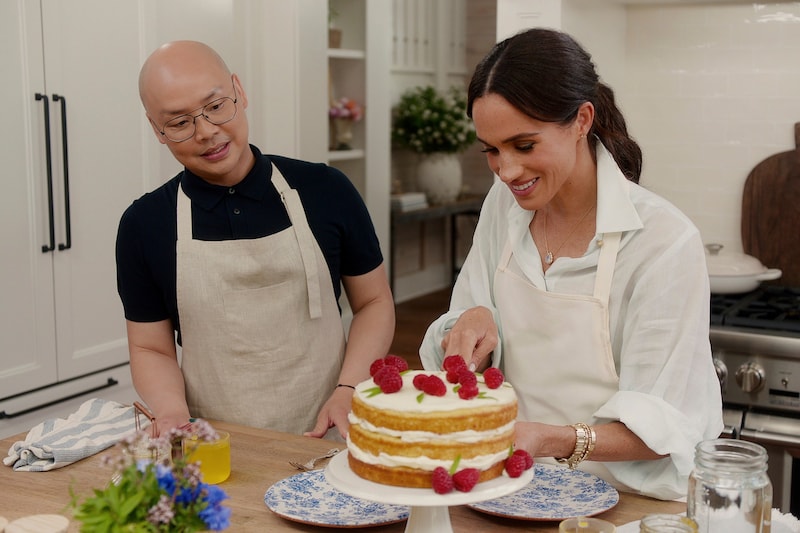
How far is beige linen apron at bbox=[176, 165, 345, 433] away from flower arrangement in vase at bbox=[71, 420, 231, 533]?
1.06 meters

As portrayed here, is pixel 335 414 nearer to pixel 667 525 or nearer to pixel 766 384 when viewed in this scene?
pixel 667 525

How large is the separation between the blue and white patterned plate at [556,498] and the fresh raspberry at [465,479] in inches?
11.0

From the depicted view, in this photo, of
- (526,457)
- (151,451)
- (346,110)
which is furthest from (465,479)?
(346,110)

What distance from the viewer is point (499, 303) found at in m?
1.88

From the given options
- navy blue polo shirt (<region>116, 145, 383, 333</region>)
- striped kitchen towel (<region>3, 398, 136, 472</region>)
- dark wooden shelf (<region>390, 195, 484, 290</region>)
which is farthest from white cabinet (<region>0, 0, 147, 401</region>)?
dark wooden shelf (<region>390, 195, 484, 290</region>)

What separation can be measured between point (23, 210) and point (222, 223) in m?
1.04

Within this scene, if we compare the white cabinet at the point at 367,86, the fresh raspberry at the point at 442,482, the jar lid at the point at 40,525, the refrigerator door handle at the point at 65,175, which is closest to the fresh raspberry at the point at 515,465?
the fresh raspberry at the point at 442,482

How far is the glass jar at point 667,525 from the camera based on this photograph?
47.4 inches

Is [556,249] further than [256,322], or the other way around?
[256,322]

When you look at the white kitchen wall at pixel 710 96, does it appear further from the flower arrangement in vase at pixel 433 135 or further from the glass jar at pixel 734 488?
the flower arrangement in vase at pixel 433 135

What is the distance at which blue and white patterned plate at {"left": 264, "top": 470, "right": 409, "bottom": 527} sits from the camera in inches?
58.8

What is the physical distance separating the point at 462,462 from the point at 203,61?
3.64 feet

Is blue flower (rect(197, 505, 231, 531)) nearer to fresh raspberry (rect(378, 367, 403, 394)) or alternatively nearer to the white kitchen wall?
fresh raspberry (rect(378, 367, 403, 394))

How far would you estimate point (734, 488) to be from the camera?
1255 millimetres
